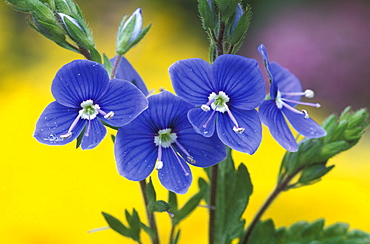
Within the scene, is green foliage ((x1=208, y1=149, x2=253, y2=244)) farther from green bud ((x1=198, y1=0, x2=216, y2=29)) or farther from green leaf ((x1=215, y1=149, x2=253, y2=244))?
green bud ((x1=198, y1=0, x2=216, y2=29))

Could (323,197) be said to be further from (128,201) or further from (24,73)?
(24,73)

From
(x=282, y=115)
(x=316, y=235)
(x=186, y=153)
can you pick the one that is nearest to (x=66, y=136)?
(x=186, y=153)

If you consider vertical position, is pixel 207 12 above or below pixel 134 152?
above

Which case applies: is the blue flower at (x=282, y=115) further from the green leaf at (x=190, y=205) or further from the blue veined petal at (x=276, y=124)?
the green leaf at (x=190, y=205)

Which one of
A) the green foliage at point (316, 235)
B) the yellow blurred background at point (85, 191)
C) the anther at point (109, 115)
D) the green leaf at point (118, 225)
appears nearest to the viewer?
the anther at point (109, 115)

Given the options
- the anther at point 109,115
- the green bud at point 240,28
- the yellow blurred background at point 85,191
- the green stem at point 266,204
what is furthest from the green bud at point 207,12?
the yellow blurred background at point 85,191

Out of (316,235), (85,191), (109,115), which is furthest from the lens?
(85,191)

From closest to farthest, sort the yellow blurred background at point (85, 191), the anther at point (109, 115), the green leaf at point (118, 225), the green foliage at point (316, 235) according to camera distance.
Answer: the anther at point (109, 115), the green leaf at point (118, 225), the green foliage at point (316, 235), the yellow blurred background at point (85, 191)

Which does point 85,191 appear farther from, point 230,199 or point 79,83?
point 79,83
